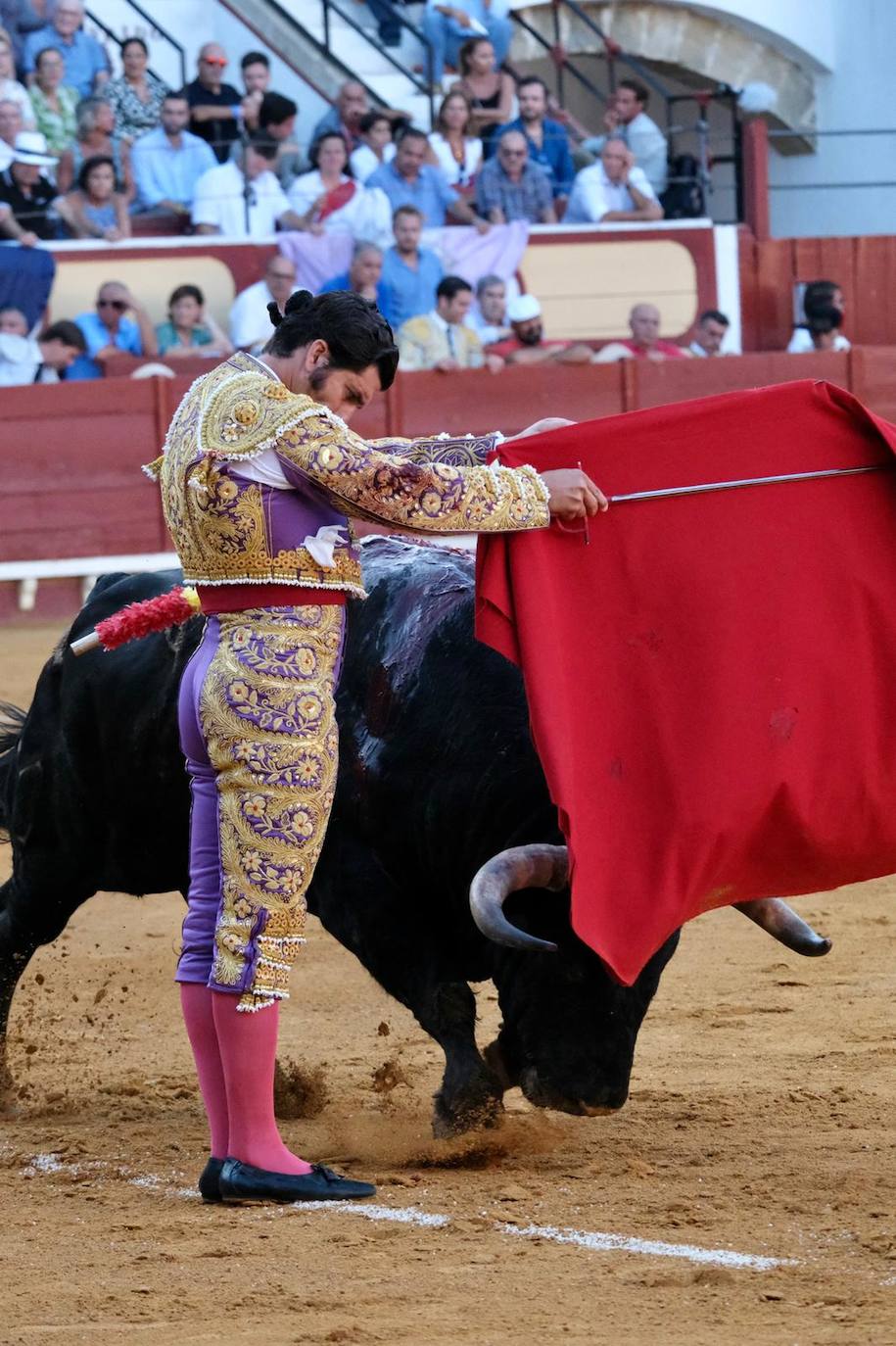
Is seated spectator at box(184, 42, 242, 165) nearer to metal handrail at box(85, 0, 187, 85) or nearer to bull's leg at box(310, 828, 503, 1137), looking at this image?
metal handrail at box(85, 0, 187, 85)

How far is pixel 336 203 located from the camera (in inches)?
409

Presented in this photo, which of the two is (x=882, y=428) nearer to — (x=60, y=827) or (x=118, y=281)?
(x=60, y=827)

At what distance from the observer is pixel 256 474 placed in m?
2.72

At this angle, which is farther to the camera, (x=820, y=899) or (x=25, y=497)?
(x=25, y=497)

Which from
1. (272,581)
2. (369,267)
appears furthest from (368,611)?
(369,267)

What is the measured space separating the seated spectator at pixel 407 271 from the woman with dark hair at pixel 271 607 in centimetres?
733

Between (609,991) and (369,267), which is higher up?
(369,267)

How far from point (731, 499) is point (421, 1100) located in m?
1.26

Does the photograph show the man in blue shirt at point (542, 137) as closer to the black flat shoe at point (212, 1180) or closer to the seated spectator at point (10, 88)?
the seated spectator at point (10, 88)

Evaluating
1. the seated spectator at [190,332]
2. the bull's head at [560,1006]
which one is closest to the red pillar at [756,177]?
the seated spectator at [190,332]

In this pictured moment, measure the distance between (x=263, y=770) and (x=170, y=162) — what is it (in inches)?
329

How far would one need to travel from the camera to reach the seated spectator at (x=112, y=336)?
33.0ft

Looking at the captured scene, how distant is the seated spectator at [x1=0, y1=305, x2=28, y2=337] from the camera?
31.8 feet

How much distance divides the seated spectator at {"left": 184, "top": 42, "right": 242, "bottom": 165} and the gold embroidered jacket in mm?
8126
